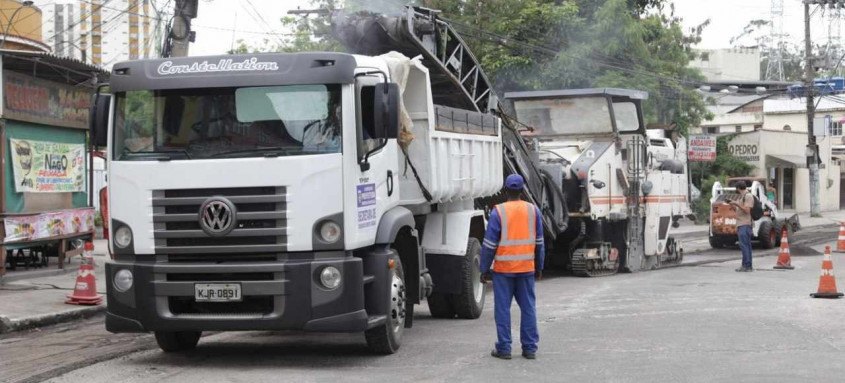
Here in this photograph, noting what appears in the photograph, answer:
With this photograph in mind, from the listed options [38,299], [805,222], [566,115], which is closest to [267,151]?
[38,299]

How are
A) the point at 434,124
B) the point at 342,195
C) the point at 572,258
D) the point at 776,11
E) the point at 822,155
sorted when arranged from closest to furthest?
the point at 342,195 < the point at 434,124 < the point at 572,258 < the point at 822,155 < the point at 776,11

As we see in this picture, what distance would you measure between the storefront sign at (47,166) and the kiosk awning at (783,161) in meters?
34.8

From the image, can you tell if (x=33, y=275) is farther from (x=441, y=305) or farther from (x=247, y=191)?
(x=247, y=191)

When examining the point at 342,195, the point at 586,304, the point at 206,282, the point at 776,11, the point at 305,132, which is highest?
the point at 776,11

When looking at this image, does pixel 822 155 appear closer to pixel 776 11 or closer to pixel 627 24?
pixel 776 11

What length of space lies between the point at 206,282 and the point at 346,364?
4.50 feet

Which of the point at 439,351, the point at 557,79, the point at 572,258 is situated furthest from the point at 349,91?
the point at 557,79

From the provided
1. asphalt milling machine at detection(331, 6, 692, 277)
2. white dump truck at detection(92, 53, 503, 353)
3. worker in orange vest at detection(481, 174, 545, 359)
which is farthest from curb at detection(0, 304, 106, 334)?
asphalt milling machine at detection(331, 6, 692, 277)

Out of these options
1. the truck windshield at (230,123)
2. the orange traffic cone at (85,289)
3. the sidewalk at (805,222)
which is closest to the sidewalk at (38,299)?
the orange traffic cone at (85,289)

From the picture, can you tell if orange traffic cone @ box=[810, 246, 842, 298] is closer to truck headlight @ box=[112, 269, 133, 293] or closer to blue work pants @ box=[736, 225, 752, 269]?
blue work pants @ box=[736, 225, 752, 269]

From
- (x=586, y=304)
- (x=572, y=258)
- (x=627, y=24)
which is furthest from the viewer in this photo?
(x=627, y=24)

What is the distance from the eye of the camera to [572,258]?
58.5 ft

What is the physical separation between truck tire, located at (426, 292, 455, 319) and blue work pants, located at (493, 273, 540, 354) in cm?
278

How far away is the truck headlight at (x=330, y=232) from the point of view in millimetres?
8062
